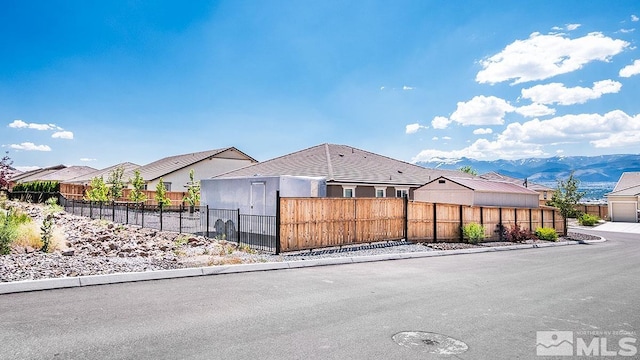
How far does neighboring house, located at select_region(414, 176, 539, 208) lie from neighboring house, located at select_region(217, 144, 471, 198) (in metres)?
2.77

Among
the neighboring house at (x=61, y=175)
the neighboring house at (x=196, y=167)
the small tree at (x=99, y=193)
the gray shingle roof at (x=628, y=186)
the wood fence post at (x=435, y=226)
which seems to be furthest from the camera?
the neighboring house at (x=61, y=175)

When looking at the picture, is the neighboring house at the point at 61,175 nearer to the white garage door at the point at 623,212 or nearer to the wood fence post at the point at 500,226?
the wood fence post at the point at 500,226

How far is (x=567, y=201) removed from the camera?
2825cm

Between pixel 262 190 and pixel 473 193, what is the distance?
16.4 meters

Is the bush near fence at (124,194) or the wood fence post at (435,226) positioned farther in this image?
the bush near fence at (124,194)

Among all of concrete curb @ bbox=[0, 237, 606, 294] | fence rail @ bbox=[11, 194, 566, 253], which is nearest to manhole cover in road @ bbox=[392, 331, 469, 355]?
concrete curb @ bbox=[0, 237, 606, 294]

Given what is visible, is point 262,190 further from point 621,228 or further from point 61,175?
A: point 61,175

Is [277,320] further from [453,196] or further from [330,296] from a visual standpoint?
[453,196]

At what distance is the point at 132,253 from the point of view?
13.3 m

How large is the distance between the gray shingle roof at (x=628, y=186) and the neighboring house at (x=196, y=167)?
4511cm

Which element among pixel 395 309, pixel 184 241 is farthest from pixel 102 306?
pixel 184 241

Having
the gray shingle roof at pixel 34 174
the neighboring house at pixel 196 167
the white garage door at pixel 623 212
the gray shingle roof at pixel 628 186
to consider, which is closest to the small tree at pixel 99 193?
the neighboring house at pixel 196 167

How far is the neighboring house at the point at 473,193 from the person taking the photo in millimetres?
28125

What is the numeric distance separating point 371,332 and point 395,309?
4.80 feet
